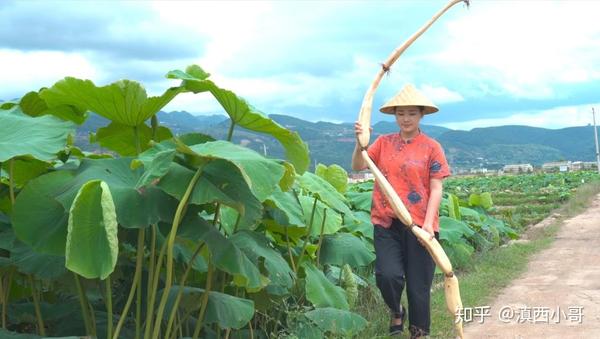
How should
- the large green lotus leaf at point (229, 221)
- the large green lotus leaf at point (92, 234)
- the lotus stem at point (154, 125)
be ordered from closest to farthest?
the large green lotus leaf at point (92, 234) < the lotus stem at point (154, 125) < the large green lotus leaf at point (229, 221)

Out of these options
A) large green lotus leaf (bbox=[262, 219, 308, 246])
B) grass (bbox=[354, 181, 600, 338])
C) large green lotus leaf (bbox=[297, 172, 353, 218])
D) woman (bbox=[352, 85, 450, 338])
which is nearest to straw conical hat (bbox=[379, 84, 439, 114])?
woman (bbox=[352, 85, 450, 338])

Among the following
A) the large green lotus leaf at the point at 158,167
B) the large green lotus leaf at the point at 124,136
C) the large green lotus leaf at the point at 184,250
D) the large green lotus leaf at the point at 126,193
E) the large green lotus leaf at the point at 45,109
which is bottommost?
the large green lotus leaf at the point at 184,250

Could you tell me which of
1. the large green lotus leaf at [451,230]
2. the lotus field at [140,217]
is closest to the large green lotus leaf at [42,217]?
the lotus field at [140,217]

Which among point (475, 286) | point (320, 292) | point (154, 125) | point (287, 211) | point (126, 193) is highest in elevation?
point (154, 125)

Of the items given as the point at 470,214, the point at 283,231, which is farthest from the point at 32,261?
the point at 470,214

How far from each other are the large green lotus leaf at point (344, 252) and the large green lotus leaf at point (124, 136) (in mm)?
1668

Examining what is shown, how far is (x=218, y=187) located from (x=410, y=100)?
175 centimetres

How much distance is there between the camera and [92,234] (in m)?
2.68

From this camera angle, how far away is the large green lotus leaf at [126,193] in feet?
9.17

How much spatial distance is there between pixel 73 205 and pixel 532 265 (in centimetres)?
693

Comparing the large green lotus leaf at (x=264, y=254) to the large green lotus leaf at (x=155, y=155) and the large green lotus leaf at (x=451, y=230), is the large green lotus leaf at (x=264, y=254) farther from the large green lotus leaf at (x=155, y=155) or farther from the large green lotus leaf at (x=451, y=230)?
the large green lotus leaf at (x=451, y=230)

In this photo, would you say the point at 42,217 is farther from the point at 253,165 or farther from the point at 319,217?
the point at 319,217

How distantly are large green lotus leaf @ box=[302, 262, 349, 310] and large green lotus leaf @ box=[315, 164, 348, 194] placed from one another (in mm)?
1145

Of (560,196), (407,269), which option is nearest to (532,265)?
(407,269)
